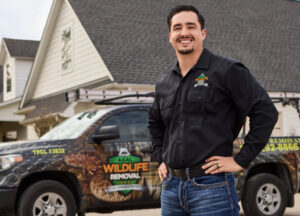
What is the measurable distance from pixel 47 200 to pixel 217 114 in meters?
4.57

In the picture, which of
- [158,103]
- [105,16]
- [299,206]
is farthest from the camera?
[105,16]

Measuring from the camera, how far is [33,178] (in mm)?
7574

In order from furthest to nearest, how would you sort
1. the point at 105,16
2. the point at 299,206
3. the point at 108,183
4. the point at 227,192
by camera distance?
1. the point at 105,16
2. the point at 299,206
3. the point at 108,183
4. the point at 227,192

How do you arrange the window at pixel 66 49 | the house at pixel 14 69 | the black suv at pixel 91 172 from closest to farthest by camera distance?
the black suv at pixel 91 172, the window at pixel 66 49, the house at pixel 14 69

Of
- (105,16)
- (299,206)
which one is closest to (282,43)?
(105,16)

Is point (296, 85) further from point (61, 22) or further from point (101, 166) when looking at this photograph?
point (101, 166)

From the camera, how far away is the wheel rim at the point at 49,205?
7.25m

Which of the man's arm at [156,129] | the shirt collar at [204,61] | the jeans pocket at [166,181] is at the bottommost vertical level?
the jeans pocket at [166,181]

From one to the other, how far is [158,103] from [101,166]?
414cm

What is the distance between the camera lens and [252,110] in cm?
327

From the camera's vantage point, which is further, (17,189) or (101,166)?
(101,166)

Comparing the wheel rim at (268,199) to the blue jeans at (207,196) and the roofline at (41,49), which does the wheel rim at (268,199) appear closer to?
the blue jeans at (207,196)

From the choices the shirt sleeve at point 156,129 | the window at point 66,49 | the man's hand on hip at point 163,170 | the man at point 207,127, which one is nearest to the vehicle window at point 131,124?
the shirt sleeve at point 156,129

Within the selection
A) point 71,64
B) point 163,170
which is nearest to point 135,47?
point 71,64
